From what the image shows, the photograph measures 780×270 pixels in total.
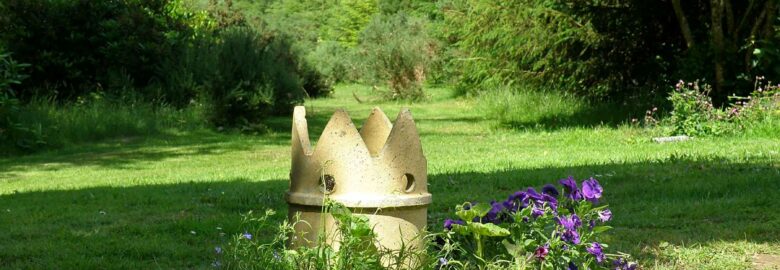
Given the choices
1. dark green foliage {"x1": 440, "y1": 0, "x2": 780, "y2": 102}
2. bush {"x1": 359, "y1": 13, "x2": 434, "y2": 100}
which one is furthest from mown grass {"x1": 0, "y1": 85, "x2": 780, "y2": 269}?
bush {"x1": 359, "y1": 13, "x2": 434, "y2": 100}

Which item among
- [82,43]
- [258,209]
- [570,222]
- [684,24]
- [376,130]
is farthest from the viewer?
[82,43]

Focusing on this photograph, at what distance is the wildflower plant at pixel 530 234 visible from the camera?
11.6 feet

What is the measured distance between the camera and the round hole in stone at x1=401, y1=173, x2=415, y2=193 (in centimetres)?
364

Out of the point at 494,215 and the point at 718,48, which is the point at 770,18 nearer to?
the point at 718,48

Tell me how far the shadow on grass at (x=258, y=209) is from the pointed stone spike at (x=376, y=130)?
1165 millimetres

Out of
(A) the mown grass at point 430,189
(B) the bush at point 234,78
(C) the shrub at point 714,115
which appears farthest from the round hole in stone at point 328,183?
(B) the bush at point 234,78

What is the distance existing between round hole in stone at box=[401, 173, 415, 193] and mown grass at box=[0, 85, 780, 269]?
4.19 feet

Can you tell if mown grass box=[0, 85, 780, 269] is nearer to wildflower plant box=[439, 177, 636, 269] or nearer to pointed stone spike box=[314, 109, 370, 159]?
wildflower plant box=[439, 177, 636, 269]

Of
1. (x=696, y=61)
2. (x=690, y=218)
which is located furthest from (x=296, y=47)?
(x=690, y=218)

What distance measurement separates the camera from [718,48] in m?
13.9

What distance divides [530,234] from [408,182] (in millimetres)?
474

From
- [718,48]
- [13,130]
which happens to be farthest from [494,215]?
[718,48]

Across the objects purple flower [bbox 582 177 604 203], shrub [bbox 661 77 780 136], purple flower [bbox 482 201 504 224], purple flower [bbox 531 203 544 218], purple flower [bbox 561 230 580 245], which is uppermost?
purple flower [bbox 582 177 604 203]

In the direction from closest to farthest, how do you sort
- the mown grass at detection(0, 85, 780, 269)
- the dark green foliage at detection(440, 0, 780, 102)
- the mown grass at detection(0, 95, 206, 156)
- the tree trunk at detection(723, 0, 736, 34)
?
the mown grass at detection(0, 85, 780, 269) → the mown grass at detection(0, 95, 206, 156) → the tree trunk at detection(723, 0, 736, 34) → the dark green foliage at detection(440, 0, 780, 102)
